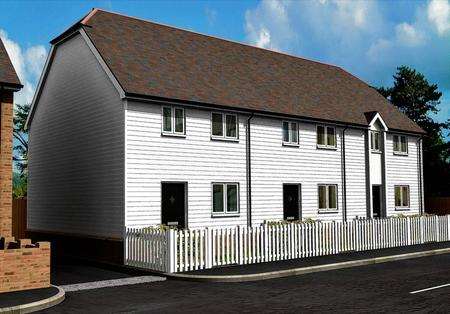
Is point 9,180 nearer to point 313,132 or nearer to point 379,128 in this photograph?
point 313,132

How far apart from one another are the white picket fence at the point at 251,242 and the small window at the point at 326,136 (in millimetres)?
5064

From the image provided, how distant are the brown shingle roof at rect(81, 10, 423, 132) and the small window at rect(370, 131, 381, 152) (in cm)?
113

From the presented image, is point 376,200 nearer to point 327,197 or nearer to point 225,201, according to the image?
point 327,197

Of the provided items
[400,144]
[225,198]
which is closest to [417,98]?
[400,144]

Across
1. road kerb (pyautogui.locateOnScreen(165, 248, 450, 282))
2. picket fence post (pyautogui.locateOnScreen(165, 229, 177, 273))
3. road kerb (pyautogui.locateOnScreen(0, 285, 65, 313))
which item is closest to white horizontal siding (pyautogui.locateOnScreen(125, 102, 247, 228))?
picket fence post (pyautogui.locateOnScreen(165, 229, 177, 273))

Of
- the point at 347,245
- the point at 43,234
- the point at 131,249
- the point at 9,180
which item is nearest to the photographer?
the point at 9,180

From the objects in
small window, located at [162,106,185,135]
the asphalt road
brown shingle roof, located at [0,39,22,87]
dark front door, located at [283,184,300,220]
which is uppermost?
brown shingle roof, located at [0,39,22,87]

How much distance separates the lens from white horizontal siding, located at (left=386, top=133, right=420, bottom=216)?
101 ft

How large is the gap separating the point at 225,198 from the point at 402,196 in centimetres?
1338

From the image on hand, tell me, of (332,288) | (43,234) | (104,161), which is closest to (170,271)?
(332,288)

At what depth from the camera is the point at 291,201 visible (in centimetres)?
2569

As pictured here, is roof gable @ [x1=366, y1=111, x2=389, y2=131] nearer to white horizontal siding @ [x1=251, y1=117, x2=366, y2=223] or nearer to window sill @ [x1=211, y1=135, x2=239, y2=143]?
white horizontal siding @ [x1=251, y1=117, x2=366, y2=223]

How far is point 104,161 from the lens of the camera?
67.8 ft

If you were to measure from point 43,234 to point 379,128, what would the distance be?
17729 millimetres
